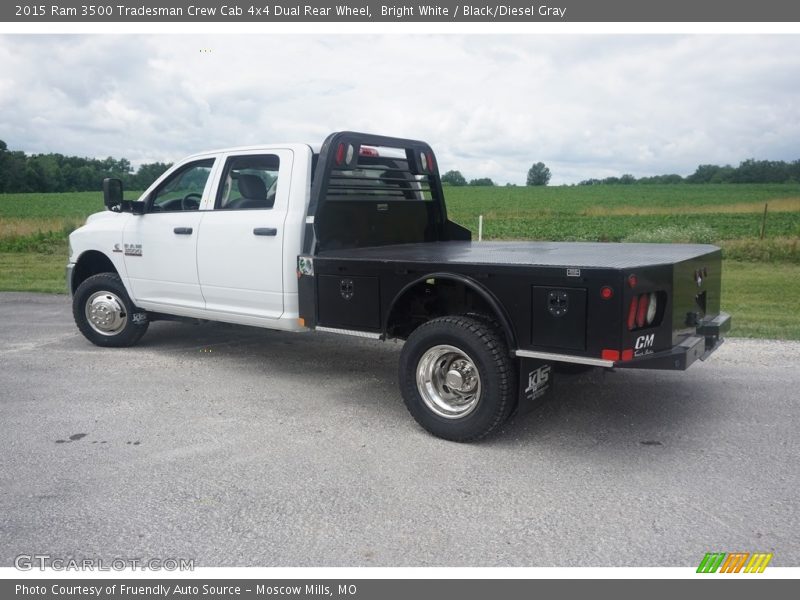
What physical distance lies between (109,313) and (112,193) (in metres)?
1.40

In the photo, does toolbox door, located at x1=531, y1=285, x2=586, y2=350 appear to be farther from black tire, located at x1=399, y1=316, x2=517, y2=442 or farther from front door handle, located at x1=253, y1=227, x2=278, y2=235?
front door handle, located at x1=253, y1=227, x2=278, y2=235

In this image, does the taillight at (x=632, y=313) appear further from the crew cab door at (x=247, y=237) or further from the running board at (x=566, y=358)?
the crew cab door at (x=247, y=237)

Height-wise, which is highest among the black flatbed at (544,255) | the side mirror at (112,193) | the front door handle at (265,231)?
the side mirror at (112,193)

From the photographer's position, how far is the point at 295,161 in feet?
20.5

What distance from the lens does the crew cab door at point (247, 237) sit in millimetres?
6207

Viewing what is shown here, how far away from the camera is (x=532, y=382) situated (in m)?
4.82

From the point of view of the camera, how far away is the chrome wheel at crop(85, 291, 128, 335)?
7.88 m

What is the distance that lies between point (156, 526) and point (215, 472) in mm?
734

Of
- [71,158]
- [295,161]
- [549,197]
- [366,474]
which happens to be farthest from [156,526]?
[549,197]

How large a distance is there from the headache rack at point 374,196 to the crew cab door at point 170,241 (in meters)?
1.42

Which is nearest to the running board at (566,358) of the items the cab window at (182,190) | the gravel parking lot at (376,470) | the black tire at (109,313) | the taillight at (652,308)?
the taillight at (652,308)

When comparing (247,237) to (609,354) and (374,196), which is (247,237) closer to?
(374,196)

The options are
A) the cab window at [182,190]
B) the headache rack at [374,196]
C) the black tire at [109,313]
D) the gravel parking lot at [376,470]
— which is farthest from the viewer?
the black tire at [109,313]

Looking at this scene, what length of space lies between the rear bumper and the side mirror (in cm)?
533
